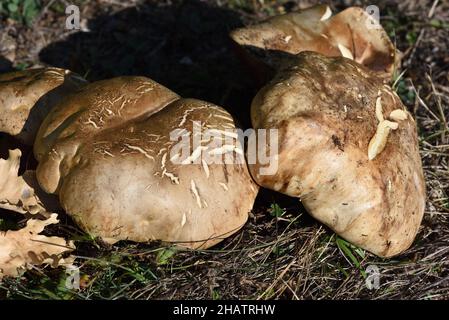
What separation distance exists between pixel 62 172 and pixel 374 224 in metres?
1.75

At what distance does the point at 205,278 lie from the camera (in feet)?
11.3

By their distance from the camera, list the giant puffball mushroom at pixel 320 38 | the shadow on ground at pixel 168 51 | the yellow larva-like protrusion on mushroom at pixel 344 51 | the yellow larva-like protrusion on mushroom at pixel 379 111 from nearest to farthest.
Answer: the yellow larva-like protrusion on mushroom at pixel 379 111 < the giant puffball mushroom at pixel 320 38 < the yellow larva-like protrusion on mushroom at pixel 344 51 < the shadow on ground at pixel 168 51

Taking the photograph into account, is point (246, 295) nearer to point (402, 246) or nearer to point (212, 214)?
point (212, 214)

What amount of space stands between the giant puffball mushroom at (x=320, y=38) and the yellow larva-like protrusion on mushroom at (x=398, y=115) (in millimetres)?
760

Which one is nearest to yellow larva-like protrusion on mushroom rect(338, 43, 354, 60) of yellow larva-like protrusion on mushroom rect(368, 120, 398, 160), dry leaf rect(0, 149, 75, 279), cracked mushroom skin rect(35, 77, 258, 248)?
yellow larva-like protrusion on mushroom rect(368, 120, 398, 160)

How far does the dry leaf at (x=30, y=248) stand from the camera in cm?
336

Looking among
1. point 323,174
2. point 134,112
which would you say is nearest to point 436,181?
point 323,174

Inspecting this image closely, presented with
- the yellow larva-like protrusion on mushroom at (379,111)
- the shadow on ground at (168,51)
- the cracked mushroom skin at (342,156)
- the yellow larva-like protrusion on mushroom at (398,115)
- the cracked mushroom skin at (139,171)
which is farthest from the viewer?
the shadow on ground at (168,51)

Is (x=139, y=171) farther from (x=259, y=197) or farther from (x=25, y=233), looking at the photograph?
(x=259, y=197)

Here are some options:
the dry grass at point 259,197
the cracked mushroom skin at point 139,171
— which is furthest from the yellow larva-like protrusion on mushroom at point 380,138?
the cracked mushroom skin at point 139,171

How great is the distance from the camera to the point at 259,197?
13.1 ft

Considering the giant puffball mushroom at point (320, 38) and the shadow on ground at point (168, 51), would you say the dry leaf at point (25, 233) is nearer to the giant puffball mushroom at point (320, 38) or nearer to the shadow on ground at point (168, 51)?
the shadow on ground at point (168, 51)

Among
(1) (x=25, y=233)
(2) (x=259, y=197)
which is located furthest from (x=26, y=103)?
(2) (x=259, y=197)

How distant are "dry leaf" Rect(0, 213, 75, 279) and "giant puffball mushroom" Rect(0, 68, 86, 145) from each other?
2.19 feet
